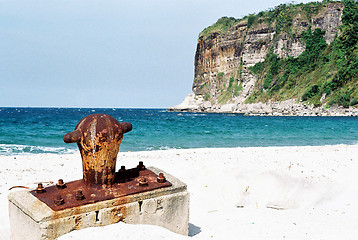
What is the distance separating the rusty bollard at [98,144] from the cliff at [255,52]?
206ft

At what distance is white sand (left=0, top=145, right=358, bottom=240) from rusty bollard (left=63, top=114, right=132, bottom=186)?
1.99ft

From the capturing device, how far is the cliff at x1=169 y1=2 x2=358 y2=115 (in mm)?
71500

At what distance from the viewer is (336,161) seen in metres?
9.41

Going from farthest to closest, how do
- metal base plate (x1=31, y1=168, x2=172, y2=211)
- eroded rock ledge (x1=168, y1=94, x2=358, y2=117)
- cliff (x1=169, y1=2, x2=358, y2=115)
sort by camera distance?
cliff (x1=169, y1=2, x2=358, y2=115)
eroded rock ledge (x1=168, y1=94, x2=358, y2=117)
metal base plate (x1=31, y1=168, x2=172, y2=211)

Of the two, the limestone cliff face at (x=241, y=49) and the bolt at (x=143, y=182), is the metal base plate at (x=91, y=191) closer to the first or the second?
the bolt at (x=143, y=182)

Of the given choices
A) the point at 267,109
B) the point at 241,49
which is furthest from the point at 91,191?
the point at 241,49

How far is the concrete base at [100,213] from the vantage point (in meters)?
3.18

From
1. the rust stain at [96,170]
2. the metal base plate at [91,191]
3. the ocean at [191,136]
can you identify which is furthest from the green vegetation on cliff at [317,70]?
the rust stain at [96,170]

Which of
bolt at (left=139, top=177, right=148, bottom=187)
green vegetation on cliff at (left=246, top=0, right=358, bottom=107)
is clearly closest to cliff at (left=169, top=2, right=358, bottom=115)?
green vegetation on cliff at (left=246, top=0, right=358, bottom=107)

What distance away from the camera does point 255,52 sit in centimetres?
7975

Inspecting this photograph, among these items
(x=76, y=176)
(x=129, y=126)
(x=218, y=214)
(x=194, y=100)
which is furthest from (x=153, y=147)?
(x=194, y=100)

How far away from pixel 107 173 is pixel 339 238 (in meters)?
3.21

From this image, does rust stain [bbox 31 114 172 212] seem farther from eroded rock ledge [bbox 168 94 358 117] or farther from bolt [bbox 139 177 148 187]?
eroded rock ledge [bbox 168 94 358 117]

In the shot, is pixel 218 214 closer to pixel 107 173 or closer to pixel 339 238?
pixel 339 238
